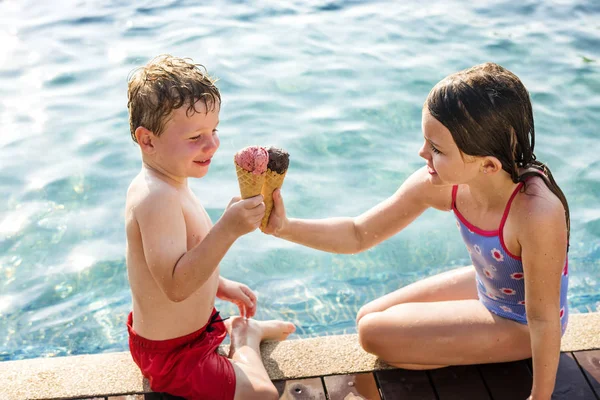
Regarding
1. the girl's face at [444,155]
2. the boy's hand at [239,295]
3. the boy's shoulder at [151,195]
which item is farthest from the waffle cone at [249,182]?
the boy's hand at [239,295]

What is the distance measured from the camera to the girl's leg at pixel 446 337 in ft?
9.83

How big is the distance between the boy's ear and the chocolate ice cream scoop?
1.42 feet

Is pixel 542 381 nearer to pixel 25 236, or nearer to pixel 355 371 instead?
pixel 355 371

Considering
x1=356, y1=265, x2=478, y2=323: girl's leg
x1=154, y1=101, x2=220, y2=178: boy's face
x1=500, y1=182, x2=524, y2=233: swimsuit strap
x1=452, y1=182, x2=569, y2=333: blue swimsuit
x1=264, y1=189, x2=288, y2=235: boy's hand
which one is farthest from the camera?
x1=356, y1=265, x2=478, y2=323: girl's leg

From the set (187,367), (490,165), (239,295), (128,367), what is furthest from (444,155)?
(128,367)

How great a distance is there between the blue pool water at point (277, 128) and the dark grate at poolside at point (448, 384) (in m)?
1.07

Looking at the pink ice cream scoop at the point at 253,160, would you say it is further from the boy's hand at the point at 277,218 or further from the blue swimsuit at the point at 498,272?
the blue swimsuit at the point at 498,272

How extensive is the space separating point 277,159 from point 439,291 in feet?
3.74

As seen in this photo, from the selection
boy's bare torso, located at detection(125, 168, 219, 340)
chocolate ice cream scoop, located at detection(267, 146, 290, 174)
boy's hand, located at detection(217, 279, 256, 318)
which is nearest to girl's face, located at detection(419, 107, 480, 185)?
chocolate ice cream scoop, located at detection(267, 146, 290, 174)

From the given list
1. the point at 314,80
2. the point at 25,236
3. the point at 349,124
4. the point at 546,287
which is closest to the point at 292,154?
the point at 349,124

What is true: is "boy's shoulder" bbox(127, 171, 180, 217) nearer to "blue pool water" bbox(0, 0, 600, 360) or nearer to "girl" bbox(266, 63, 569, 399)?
"girl" bbox(266, 63, 569, 399)

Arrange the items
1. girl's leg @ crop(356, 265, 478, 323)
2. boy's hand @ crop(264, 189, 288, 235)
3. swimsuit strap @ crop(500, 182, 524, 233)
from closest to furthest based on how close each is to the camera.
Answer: swimsuit strap @ crop(500, 182, 524, 233), boy's hand @ crop(264, 189, 288, 235), girl's leg @ crop(356, 265, 478, 323)

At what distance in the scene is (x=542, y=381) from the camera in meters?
2.68

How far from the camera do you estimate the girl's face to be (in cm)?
266
